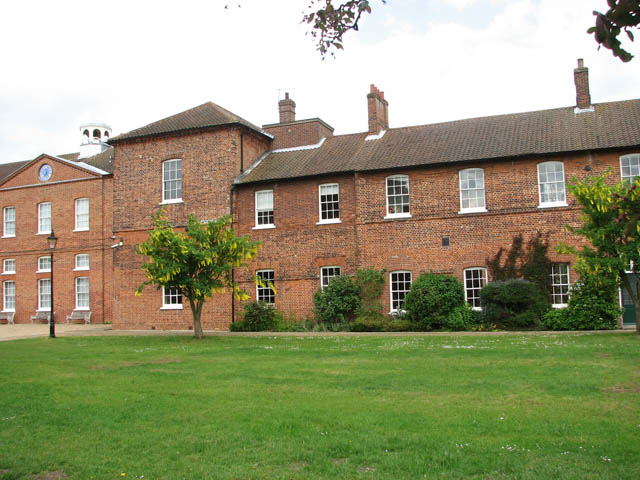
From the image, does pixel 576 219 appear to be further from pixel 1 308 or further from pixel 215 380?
pixel 1 308

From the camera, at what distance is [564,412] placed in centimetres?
838

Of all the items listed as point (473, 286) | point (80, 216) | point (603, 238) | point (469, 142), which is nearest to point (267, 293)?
point (473, 286)

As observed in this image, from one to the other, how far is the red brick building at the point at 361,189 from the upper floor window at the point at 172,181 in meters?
0.05

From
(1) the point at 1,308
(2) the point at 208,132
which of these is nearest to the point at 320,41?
(2) the point at 208,132

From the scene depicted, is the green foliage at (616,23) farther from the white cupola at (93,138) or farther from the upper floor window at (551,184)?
the white cupola at (93,138)

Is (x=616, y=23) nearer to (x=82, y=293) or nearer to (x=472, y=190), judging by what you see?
(x=472, y=190)

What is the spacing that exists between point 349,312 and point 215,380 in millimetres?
13294

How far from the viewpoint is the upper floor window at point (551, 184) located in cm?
2323

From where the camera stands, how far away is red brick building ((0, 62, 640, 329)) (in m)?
23.4

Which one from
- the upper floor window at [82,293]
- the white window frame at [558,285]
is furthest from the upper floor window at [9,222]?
the white window frame at [558,285]

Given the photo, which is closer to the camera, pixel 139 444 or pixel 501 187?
pixel 139 444

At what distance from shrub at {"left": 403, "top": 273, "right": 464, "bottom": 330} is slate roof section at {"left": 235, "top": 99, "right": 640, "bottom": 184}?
4.89 metres

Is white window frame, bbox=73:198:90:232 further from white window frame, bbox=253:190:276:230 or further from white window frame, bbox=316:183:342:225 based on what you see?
white window frame, bbox=316:183:342:225

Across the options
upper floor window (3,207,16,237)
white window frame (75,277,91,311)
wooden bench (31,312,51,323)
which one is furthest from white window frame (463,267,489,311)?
upper floor window (3,207,16,237)
